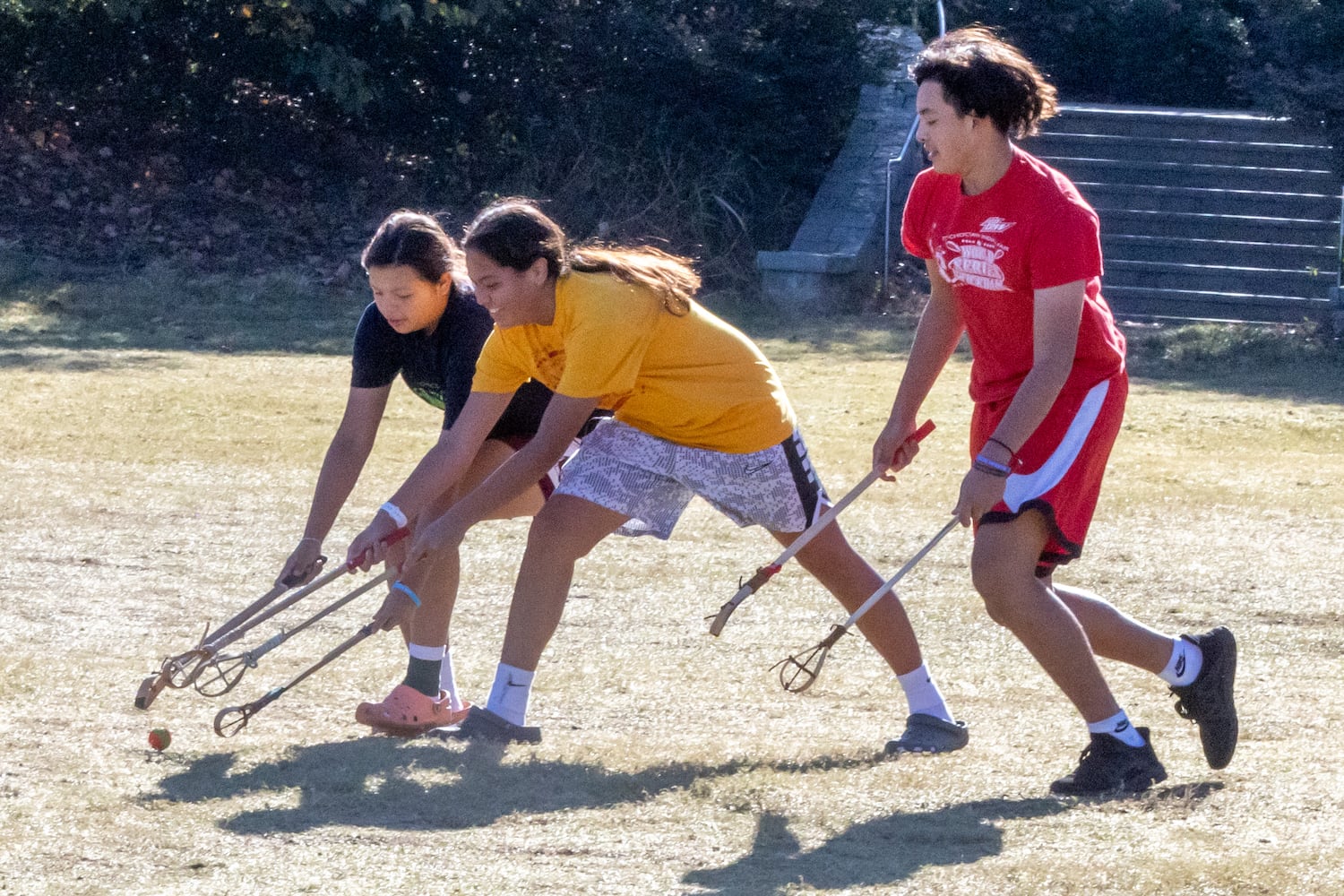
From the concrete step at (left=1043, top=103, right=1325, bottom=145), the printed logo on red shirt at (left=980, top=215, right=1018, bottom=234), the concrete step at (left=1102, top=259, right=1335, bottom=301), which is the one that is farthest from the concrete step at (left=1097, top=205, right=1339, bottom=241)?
the printed logo on red shirt at (left=980, top=215, right=1018, bottom=234)

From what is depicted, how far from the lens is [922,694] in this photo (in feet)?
14.6

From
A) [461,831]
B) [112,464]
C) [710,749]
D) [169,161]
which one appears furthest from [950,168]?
[169,161]

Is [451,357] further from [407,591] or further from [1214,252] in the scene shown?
[1214,252]

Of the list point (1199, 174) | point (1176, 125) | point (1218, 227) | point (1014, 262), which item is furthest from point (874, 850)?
point (1176, 125)

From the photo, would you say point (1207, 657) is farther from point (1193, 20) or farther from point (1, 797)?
point (1193, 20)

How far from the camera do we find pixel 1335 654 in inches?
211

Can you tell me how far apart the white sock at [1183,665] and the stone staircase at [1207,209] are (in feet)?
32.9

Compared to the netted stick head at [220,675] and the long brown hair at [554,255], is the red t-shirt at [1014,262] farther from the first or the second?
the netted stick head at [220,675]

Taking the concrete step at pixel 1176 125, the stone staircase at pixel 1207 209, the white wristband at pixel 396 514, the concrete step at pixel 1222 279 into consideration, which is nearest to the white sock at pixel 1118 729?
the white wristband at pixel 396 514

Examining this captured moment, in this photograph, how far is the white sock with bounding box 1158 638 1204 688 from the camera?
4.16 metres

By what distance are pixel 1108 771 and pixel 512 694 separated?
4.70 ft

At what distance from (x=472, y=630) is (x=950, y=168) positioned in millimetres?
2430

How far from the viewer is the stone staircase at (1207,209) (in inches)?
556

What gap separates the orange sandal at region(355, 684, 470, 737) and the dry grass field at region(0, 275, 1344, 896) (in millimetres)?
46
